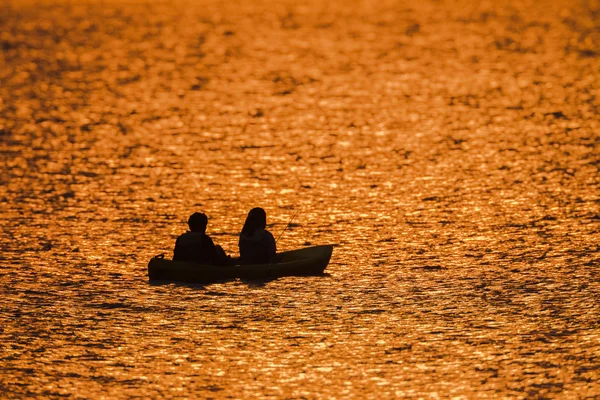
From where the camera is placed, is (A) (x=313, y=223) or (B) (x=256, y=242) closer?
(B) (x=256, y=242)

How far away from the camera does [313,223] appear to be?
70.7 feet

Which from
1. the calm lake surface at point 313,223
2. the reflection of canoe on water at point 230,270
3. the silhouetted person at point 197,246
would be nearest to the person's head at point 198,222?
the silhouetted person at point 197,246

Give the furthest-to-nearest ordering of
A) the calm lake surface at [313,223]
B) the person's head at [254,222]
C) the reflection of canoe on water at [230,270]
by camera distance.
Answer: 1. the person's head at [254,222]
2. the reflection of canoe on water at [230,270]
3. the calm lake surface at [313,223]

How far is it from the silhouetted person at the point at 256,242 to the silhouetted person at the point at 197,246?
35cm

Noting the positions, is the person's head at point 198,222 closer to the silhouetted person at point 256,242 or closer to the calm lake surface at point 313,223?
the silhouetted person at point 256,242

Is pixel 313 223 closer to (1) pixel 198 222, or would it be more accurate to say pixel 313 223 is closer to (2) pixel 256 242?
(2) pixel 256 242

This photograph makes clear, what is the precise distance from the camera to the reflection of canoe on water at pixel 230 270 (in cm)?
1762

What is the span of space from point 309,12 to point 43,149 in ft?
158

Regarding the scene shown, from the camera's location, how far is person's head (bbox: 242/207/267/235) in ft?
58.3

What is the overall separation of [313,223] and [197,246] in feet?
13.5

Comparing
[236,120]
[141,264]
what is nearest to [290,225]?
[141,264]

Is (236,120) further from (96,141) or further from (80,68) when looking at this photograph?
(80,68)

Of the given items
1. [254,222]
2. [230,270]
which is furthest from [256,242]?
[230,270]

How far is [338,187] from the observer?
80.3ft
